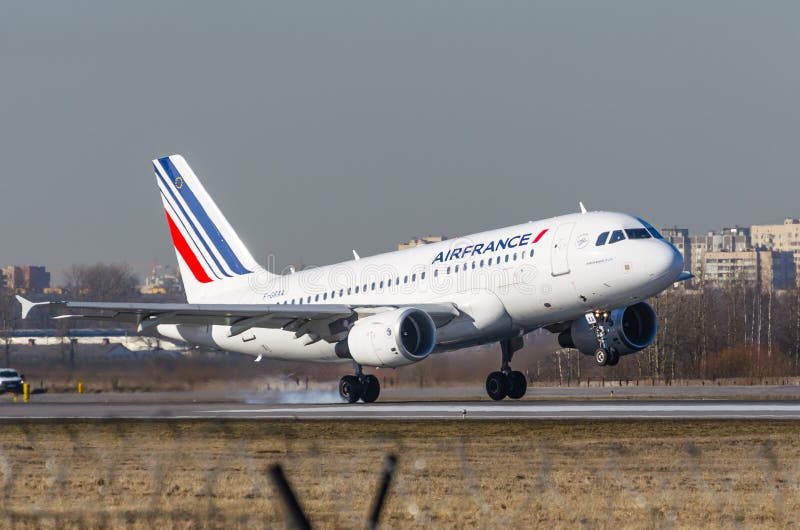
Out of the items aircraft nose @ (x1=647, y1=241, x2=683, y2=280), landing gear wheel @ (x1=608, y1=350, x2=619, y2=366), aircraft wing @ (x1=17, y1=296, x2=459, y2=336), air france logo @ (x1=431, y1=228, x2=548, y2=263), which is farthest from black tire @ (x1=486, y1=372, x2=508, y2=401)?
aircraft nose @ (x1=647, y1=241, x2=683, y2=280)

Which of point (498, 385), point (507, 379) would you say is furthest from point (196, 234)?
point (507, 379)

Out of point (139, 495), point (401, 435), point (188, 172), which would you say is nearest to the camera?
point (139, 495)

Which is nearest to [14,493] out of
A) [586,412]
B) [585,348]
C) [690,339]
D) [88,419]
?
[88,419]

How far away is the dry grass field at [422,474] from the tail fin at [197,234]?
71.2 ft

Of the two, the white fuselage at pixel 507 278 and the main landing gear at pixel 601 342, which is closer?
the white fuselage at pixel 507 278

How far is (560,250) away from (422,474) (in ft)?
64.6

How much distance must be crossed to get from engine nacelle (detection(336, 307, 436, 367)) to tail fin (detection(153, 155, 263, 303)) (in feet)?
41.6

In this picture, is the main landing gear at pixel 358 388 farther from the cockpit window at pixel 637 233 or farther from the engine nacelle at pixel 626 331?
the cockpit window at pixel 637 233

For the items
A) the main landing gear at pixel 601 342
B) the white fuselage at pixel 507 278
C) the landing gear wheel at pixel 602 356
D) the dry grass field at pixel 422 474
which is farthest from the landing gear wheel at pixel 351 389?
the dry grass field at pixel 422 474

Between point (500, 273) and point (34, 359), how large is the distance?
78.0 ft

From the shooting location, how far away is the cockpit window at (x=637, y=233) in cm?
3950

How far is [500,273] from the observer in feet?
137

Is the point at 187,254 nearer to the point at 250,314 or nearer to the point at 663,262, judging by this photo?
the point at 250,314

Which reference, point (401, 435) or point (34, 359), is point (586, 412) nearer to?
point (401, 435)
